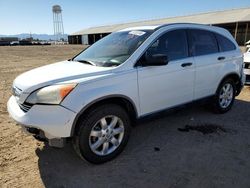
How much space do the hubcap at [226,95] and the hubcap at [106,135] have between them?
2.79 m

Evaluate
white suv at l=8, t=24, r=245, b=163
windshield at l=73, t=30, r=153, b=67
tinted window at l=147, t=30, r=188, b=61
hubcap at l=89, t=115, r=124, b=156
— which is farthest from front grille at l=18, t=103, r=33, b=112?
tinted window at l=147, t=30, r=188, b=61

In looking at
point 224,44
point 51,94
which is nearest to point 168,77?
point 51,94

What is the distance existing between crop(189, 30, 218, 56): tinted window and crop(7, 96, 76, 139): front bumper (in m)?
2.66

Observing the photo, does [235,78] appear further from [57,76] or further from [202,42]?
[57,76]

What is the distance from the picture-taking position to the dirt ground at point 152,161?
10.8 ft

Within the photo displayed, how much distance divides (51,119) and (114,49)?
5.56ft

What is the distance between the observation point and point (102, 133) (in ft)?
11.9

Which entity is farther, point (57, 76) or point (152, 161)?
point (152, 161)

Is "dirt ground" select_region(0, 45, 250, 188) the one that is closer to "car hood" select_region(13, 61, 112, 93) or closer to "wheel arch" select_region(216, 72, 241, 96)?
"wheel arch" select_region(216, 72, 241, 96)

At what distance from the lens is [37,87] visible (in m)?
3.28

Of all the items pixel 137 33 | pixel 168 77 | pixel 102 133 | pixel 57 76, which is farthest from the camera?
pixel 137 33

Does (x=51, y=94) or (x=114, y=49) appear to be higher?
(x=114, y=49)

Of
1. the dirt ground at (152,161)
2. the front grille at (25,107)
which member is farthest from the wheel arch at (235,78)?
the front grille at (25,107)

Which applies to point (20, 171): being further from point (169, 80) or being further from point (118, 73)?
point (169, 80)
